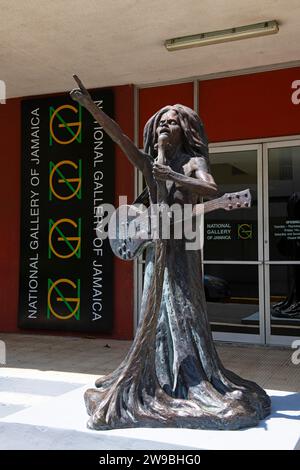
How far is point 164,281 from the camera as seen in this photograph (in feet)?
11.0

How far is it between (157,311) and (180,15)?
3555mm

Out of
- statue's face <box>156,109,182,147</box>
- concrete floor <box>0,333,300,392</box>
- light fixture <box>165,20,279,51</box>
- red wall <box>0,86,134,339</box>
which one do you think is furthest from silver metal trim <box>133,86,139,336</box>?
statue's face <box>156,109,182,147</box>

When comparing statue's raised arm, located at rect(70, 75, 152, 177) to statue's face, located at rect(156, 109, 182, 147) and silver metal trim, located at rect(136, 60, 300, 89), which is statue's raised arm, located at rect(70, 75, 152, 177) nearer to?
statue's face, located at rect(156, 109, 182, 147)

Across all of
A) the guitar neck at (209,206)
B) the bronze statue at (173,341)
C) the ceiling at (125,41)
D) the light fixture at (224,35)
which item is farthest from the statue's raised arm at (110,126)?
the light fixture at (224,35)

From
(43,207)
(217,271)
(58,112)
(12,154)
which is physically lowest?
(217,271)

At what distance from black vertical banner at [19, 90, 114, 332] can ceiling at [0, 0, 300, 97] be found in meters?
0.56

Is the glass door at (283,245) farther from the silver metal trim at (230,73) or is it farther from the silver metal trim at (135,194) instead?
the silver metal trim at (135,194)

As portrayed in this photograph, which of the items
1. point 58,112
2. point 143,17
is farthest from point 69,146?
point 143,17

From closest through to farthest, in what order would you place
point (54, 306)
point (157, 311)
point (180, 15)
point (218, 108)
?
point (157, 311) < point (180, 15) < point (218, 108) < point (54, 306)

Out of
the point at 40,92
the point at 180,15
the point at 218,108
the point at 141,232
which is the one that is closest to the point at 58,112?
the point at 40,92

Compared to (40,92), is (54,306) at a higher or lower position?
lower

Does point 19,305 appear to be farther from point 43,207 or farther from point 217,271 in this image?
point 217,271

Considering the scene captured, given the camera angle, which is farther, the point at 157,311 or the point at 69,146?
the point at 69,146

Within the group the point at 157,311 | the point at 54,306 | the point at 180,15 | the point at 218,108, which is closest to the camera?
the point at 157,311
